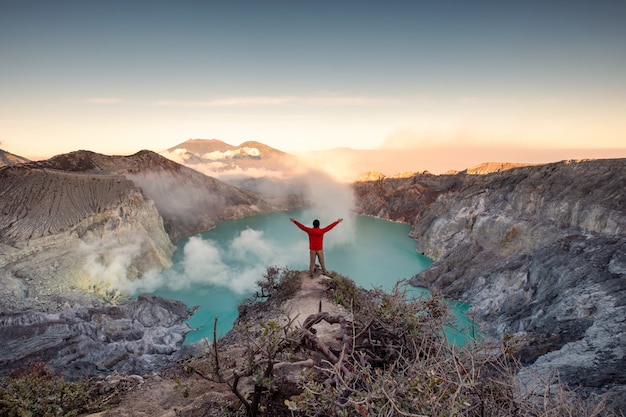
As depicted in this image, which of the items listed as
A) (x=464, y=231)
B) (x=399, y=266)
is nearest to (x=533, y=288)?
(x=464, y=231)

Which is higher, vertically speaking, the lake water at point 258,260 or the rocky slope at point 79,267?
the rocky slope at point 79,267

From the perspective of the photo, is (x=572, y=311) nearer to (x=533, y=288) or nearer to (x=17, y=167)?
(x=533, y=288)

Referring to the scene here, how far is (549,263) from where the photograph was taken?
18750 millimetres

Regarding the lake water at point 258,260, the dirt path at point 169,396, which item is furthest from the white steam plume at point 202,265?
the dirt path at point 169,396

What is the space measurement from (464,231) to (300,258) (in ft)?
54.9

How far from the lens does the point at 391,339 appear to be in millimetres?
3543

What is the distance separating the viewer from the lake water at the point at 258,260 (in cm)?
2452

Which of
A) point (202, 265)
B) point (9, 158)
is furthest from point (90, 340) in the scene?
point (9, 158)

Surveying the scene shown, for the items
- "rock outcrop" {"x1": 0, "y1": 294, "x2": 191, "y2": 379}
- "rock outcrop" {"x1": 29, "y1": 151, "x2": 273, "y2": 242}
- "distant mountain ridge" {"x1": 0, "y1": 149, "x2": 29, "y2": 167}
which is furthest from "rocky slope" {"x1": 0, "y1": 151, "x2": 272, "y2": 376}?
"distant mountain ridge" {"x1": 0, "y1": 149, "x2": 29, "y2": 167}

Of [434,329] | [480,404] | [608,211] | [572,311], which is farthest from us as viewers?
[608,211]

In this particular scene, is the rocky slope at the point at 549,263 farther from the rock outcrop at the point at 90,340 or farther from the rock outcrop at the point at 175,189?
the rock outcrop at the point at 175,189

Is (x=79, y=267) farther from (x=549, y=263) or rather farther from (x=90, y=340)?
(x=549, y=263)

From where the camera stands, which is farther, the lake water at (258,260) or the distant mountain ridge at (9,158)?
the distant mountain ridge at (9,158)

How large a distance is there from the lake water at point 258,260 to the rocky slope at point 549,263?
9.60 feet
